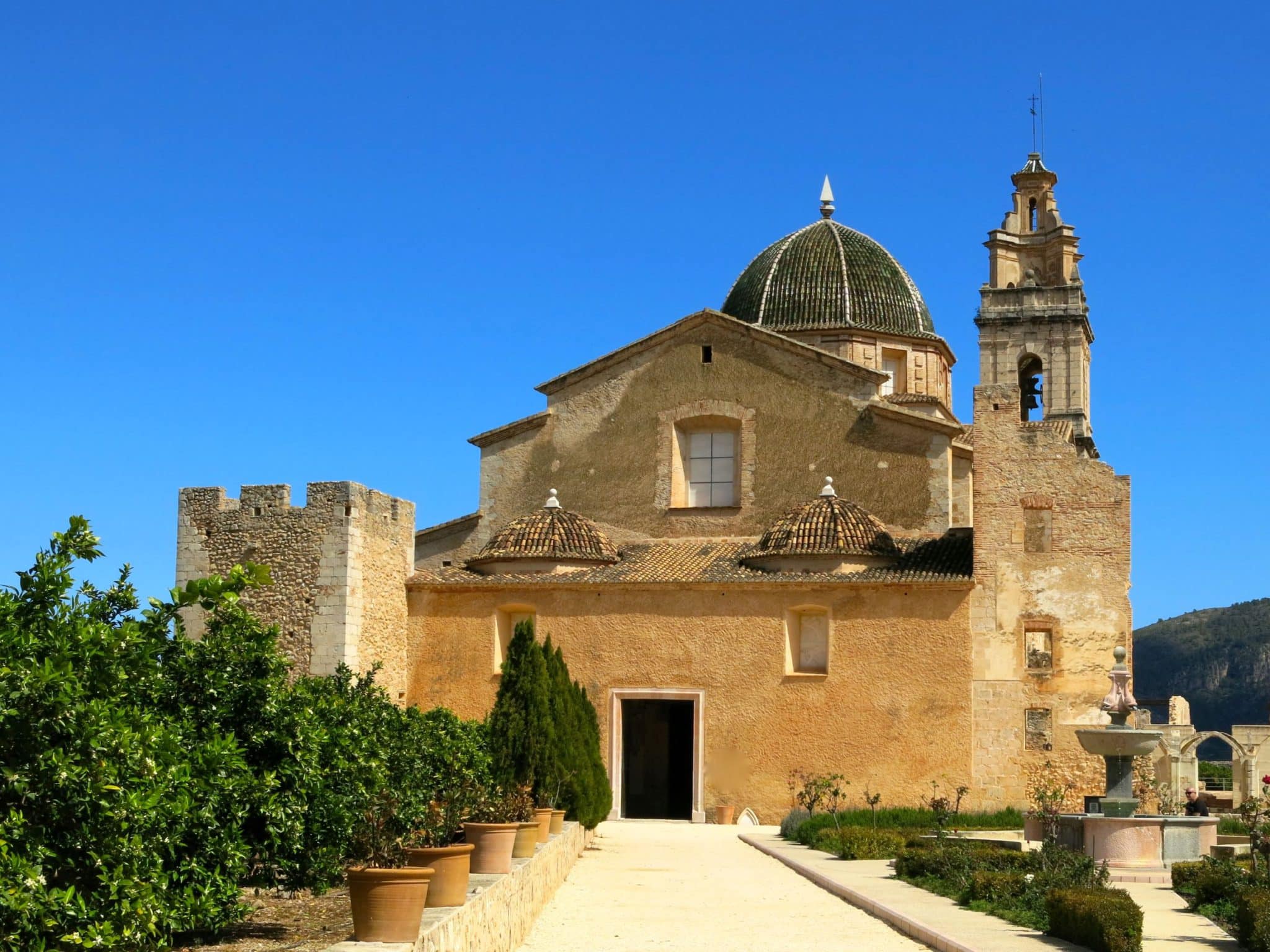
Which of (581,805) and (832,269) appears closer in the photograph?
(581,805)

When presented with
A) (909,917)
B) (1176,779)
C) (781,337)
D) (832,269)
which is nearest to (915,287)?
(832,269)

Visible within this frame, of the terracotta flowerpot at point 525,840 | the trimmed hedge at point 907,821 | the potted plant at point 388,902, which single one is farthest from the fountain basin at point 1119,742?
the potted plant at point 388,902

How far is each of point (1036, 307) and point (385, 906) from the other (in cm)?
3922

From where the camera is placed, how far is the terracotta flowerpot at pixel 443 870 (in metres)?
10.5

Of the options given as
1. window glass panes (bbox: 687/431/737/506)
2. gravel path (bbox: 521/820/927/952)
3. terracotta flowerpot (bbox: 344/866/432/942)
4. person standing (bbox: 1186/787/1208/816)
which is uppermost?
window glass panes (bbox: 687/431/737/506)

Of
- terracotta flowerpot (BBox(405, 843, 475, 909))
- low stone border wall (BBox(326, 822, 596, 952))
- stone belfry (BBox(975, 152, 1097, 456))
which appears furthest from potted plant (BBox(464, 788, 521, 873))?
stone belfry (BBox(975, 152, 1097, 456))

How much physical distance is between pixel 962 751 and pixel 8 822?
18.9 metres

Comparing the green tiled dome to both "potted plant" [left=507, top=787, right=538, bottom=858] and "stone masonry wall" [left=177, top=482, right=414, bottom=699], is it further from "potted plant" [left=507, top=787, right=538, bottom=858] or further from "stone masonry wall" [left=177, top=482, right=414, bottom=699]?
"potted plant" [left=507, top=787, right=538, bottom=858]

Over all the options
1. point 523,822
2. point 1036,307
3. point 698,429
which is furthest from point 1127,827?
point 1036,307

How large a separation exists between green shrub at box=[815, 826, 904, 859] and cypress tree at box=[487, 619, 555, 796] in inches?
164

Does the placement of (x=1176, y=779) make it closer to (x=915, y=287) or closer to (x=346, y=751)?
(x=915, y=287)

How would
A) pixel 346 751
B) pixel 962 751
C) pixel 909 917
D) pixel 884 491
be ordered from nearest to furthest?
pixel 346 751 → pixel 909 917 → pixel 962 751 → pixel 884 491

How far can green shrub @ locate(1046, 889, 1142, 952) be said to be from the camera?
11141 millimetres

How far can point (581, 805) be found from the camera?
63.6ft
